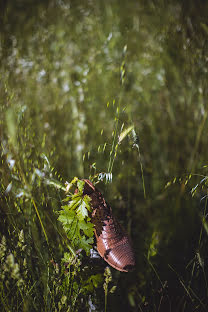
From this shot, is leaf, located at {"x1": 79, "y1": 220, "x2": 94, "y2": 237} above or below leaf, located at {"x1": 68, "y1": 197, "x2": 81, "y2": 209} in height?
below

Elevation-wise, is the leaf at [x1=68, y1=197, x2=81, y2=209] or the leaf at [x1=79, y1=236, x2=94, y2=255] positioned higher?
the leaf at [x1=68, y1=197, x2=81, y2=209]

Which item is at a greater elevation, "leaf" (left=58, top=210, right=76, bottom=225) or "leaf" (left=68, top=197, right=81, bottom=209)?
"leaf" (left=68, top=197, right=81, bottom=209)

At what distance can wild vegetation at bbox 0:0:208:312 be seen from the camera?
72cm

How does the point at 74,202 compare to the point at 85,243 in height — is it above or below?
above

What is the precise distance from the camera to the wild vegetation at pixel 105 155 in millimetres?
717

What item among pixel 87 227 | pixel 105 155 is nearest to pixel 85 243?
pixel 87 227

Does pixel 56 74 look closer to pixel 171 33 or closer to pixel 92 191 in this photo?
pixel 171 33

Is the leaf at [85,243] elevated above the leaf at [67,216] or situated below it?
below

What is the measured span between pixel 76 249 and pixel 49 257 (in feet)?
0.39

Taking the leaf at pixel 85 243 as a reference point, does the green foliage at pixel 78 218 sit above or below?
above

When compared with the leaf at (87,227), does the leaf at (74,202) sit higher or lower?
higher

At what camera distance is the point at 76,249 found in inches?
29.3

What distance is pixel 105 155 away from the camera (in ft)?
3.09

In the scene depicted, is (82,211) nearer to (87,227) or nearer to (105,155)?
(87,227)
